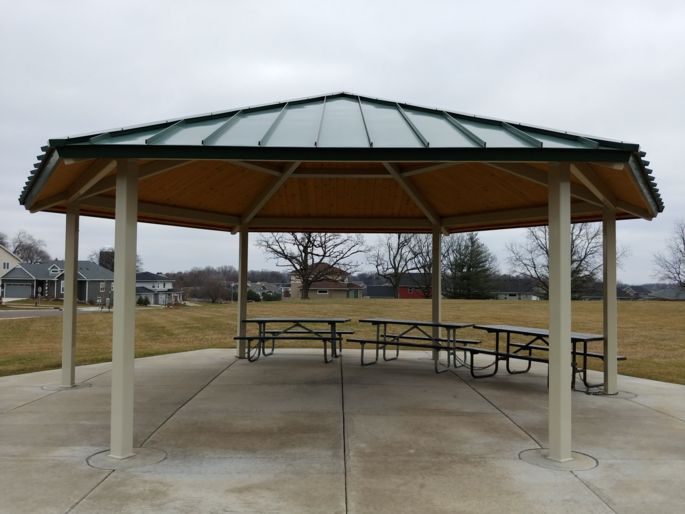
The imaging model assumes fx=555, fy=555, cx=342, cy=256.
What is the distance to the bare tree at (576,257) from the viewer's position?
163 feet

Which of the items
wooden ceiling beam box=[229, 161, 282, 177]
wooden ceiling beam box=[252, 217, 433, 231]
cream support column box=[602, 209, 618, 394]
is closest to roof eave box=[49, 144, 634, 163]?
wooden ceiling beam box=[229, 161, 282, 177]

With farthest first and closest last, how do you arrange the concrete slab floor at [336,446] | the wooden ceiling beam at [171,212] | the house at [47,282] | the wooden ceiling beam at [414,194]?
the house at [47,282], the wooden ceiling beam at [414,194], the wooden ceiling beam at [171,212], the concrete slab floor at [336,446]

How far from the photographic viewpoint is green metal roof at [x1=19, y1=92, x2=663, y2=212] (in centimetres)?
458

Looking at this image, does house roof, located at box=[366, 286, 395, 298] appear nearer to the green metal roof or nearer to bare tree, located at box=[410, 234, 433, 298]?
bare tree, located at box=[410, 234, 433, 298]

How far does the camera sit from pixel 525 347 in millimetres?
8672

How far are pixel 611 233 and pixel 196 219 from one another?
667cm

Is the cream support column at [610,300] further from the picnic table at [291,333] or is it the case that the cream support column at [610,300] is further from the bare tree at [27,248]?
the bare tree at [27,248]

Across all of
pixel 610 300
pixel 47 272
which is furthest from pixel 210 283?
pixel 610 300

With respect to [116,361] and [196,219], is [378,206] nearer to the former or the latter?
[196,219]

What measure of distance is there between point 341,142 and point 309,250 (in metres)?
39.6

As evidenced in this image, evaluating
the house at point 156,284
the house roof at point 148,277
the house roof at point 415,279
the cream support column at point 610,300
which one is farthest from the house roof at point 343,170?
the house roof at point 148,277

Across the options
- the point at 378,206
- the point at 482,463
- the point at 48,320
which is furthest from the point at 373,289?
the point at 482,463

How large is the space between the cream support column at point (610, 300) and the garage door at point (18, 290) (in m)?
65.2

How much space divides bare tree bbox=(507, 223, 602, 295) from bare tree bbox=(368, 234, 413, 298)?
1145 centimetres
